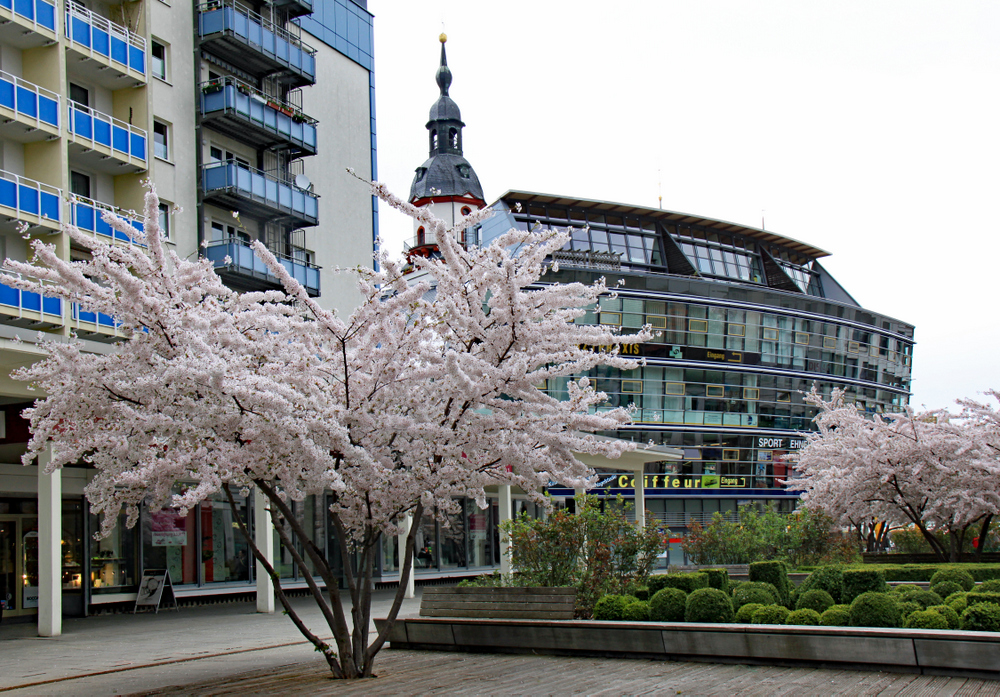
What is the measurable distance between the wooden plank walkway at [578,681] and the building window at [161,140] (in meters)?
22.0

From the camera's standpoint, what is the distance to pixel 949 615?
10312 mm

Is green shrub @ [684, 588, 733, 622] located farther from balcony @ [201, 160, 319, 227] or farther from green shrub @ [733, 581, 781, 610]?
balcony @ [201, 160, 319, 227]

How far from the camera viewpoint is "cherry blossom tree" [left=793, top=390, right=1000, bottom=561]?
2319 centimetres

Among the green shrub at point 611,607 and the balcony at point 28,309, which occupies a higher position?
the balcony at point 28,309

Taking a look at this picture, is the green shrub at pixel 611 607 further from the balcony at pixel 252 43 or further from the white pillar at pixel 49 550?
the balcony at pixel 252 43

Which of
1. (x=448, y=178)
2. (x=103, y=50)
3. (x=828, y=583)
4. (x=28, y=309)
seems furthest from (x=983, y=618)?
(x=448, y=178)

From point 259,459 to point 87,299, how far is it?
2.50m

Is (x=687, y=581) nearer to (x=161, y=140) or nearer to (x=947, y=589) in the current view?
(x=947, y=589)

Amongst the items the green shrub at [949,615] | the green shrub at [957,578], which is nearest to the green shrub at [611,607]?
the green shrub at [949,615]

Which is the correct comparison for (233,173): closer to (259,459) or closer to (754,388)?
(259,459)

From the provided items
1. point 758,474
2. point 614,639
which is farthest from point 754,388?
point 614,639

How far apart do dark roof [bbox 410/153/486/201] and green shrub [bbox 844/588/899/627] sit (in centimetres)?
7243

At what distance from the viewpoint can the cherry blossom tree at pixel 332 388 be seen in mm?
9469

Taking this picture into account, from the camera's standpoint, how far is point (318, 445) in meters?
9.83
